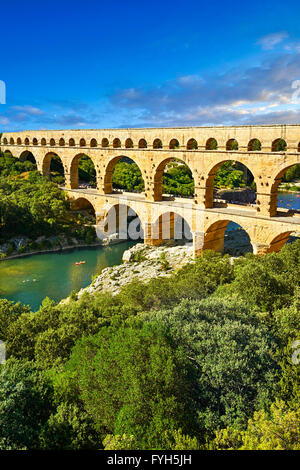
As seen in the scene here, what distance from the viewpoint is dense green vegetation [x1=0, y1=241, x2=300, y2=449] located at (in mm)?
6555

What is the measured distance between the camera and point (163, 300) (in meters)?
13.1

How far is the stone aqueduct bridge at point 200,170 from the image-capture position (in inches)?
763

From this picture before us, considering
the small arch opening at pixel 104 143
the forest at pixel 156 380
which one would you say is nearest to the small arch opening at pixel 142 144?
the small arch opening at pixel 104 143

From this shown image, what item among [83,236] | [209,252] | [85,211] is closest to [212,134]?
[209,252]

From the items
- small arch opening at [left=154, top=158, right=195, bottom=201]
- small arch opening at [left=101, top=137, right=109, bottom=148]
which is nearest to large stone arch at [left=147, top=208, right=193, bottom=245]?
small arch opening at [left=101, top=137, right=109, bottom=148]

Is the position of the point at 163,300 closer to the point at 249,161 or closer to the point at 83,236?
the point at 249,161

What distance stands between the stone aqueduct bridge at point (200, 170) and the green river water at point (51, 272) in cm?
387

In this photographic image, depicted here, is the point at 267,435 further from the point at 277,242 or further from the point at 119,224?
the point at 119,224

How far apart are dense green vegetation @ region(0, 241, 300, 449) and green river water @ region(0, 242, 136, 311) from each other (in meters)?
10.6

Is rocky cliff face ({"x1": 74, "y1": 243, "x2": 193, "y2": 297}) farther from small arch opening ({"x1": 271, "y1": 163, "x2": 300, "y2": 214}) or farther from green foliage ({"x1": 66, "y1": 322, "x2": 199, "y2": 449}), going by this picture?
small arch opening ({"x1": 271, "y1": 163, "x2": 300, "y2": 214})

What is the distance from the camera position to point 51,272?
24.2 meters

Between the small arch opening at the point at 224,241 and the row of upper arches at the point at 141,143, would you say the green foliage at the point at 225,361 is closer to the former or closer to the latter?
the row of upper arches at the point at 141,143

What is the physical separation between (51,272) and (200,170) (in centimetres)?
1235

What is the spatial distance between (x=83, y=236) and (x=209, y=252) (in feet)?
47.1
